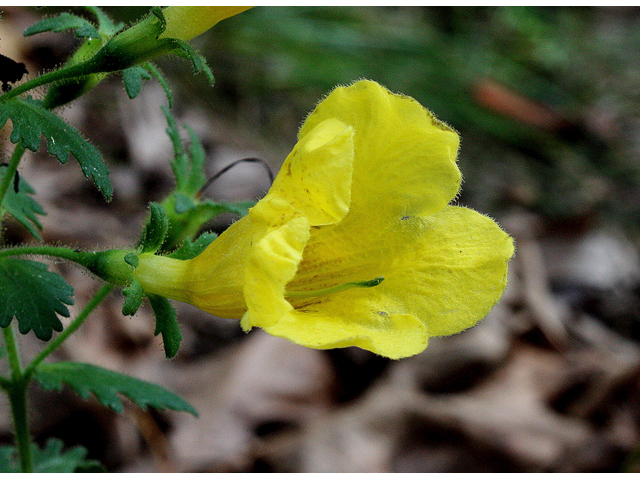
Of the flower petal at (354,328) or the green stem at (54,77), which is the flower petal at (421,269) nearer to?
the flower petal at (354,328)

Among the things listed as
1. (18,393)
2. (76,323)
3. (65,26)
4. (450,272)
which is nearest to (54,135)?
(65,26)

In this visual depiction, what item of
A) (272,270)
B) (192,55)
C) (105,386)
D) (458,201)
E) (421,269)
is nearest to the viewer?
(272,270)

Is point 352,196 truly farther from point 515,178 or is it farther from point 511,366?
point 515,178

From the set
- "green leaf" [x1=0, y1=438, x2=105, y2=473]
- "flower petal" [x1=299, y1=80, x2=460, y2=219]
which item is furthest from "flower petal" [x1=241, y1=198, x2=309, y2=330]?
"green leaf" [x1=0, y1=438, x2=105, y2=473]

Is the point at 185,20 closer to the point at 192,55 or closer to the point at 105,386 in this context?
the point at 192,55

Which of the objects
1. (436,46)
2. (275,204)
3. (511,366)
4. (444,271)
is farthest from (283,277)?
(436,46)

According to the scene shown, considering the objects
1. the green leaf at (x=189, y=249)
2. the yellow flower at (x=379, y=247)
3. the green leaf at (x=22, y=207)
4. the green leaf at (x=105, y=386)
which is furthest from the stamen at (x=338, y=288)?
the green leaf at (x=22, y=207)

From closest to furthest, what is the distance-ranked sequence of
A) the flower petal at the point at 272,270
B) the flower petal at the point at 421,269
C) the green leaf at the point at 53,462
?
the flower petal at the point at 272,270, the flower petal at the point at 421,269, the green leaf at the point at 53,462
